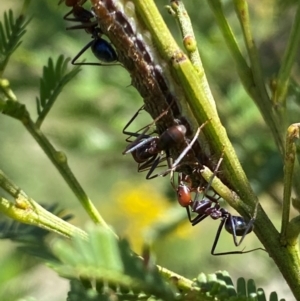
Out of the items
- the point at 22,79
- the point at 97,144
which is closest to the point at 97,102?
the point at 97,144

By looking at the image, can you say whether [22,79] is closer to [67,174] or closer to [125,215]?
[125,215]

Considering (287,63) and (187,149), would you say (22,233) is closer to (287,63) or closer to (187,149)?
(187,149)

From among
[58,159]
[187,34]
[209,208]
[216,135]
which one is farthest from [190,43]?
[209,208]

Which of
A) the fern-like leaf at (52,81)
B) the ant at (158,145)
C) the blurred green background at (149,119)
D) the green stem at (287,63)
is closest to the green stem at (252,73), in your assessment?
the green stem at (287,63)

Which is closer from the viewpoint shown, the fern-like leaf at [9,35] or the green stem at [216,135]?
the green stem at [216,135]

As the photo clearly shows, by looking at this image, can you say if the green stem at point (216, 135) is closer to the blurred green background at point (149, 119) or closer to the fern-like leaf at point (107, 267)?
the fern-like leaf at point (107, 267)

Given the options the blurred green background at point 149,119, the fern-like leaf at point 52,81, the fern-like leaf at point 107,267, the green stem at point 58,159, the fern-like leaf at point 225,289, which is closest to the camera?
the fern-like leaf at point 107,267
